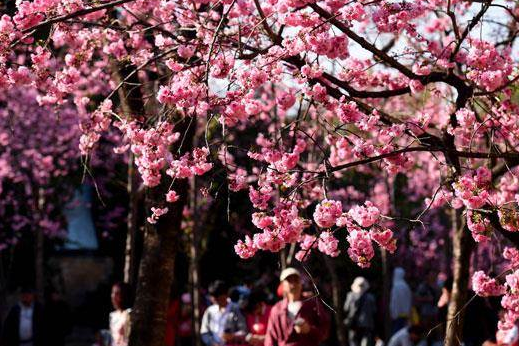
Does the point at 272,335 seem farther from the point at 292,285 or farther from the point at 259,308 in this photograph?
the point at 259,308

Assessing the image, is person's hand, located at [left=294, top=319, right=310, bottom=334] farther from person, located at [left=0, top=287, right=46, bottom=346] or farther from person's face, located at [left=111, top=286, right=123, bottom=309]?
person, located at [left=0, top=287, right=46, bottom=346]

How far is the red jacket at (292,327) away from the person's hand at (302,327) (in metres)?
0.03

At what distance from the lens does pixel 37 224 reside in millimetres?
18906

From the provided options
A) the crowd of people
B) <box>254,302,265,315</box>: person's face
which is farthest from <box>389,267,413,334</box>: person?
<box>254,302,265,315</box>: person's face

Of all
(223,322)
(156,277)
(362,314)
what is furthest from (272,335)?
(362,314)

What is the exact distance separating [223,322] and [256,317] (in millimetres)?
834

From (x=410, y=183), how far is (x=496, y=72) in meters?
20.0

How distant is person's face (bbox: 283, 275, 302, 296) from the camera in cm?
819

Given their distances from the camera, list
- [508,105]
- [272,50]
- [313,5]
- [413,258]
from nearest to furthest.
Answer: [313,5], [272,50], [508,105], [413,258]

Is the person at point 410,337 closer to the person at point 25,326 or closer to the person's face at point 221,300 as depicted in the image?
the person's face at point 221,300

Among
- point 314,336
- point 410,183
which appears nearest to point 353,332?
point 314,336

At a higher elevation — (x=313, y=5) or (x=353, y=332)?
(x=313, y=5)

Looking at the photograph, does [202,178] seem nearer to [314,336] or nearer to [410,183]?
[410,183]

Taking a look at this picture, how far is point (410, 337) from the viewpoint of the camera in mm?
9086
